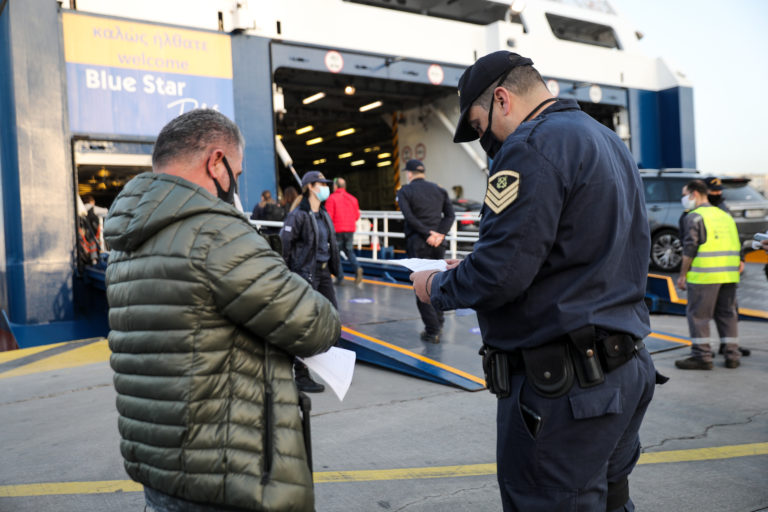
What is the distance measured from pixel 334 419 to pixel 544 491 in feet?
9.67

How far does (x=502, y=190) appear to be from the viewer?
5.51 ft

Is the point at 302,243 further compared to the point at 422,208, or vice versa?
the point at 422,208

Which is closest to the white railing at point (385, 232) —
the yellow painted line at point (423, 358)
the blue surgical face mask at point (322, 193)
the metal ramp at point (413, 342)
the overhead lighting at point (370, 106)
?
the metal ramp at point (413, 342)

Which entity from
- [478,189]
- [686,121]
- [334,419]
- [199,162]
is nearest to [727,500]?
[334,419]

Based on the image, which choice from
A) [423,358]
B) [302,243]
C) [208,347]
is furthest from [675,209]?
[208,347]

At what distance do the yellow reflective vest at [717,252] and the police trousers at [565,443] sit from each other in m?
4.54

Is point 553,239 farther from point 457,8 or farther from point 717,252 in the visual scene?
point 457,8

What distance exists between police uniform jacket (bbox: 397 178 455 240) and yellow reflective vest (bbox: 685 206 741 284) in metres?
2.49

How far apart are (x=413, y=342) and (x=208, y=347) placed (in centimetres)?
479

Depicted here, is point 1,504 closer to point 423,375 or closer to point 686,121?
point 423,375

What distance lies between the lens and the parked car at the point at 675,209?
9.73 meters

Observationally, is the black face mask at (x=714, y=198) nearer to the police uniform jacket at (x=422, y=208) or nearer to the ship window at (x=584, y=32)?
the police uniform jacket at (x=422, y=208)

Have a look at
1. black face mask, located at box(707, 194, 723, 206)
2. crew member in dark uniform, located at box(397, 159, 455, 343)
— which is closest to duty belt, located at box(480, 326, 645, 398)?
crew member in dark uniform, located at box(397, 159, 455, 343)

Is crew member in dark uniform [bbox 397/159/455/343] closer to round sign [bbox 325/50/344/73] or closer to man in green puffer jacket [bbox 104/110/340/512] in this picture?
man in green puffer jacket [bbox 104/110/340/512]
